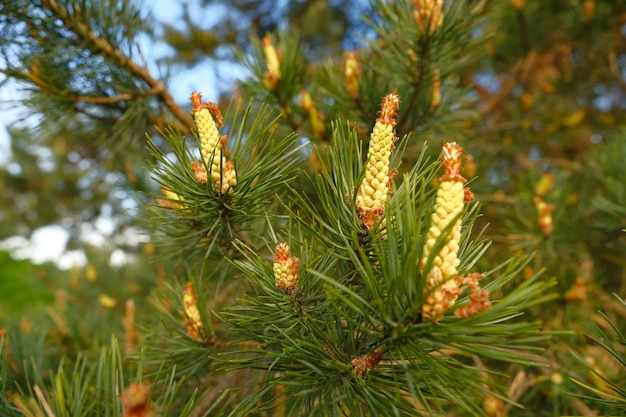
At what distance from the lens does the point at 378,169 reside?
16.3 inches

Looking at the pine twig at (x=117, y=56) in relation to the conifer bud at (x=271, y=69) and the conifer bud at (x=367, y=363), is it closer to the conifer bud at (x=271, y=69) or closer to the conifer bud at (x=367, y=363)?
the conifer bud at (x=271, y=69)

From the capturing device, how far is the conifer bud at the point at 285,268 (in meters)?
0.42

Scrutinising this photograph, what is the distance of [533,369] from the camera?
90 cm

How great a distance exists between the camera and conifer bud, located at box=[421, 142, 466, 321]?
0.35m

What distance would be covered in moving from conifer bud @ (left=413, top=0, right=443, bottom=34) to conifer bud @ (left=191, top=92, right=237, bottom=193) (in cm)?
43

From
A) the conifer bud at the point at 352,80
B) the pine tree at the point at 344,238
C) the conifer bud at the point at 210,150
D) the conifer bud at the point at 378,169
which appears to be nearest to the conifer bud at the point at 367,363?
the pine tree at the point at 344,238

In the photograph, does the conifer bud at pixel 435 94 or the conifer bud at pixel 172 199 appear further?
the conifer bud at pixel 435 94

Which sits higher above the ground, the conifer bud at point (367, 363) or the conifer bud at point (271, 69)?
the conifer bud at point (271, 69)

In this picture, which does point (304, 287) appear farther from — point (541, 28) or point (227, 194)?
point (541, 28)

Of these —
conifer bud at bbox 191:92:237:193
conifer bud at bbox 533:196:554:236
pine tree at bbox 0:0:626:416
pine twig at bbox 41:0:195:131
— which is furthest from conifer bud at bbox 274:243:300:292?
conifer bud at bbox 533:196:554:236

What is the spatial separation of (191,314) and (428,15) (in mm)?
612

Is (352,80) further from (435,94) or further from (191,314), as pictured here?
(191,314)

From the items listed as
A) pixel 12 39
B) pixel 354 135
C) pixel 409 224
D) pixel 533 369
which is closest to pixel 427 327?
pixel 409 224

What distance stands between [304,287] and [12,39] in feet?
2.33
